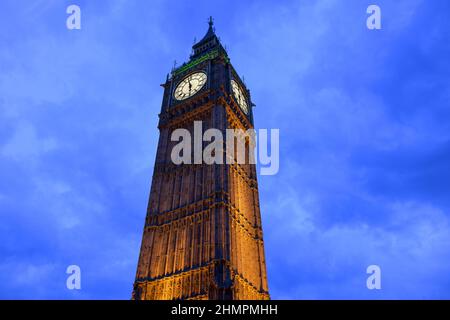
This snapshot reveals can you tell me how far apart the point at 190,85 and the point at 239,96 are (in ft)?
25.5

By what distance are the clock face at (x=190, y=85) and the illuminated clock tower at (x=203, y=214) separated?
6.7 inches

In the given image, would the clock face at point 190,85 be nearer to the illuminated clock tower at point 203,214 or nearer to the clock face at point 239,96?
the illuminated clock tower at point 203,214

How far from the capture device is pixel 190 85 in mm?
64625

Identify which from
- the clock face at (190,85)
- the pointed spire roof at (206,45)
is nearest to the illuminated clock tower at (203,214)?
the clock face at (190,85)

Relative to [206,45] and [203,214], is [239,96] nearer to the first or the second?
[206,45]

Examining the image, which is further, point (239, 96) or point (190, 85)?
point (239, 96)

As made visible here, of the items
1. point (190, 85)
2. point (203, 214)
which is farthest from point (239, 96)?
point (203, 214)

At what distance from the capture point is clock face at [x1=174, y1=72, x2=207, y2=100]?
63144 millimetres
